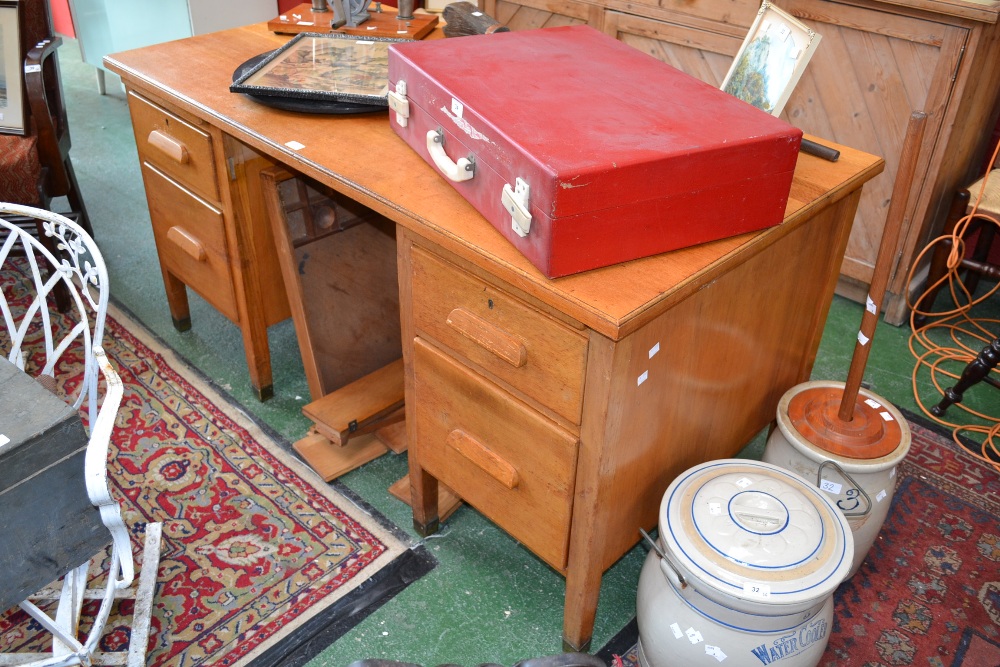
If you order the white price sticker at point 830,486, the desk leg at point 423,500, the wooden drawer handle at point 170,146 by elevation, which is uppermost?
the wooden drawer handle at point 170,146

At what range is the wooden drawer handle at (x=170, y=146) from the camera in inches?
80.8

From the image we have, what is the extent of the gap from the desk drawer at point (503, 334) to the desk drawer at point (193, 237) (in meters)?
0.83

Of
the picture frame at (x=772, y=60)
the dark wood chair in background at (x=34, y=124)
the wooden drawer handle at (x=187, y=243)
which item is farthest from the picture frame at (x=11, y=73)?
the picture frame at (x=772, y=60)

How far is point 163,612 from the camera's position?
1.76 m

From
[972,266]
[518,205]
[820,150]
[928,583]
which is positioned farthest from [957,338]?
[518,205]

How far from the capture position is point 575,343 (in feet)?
4.22

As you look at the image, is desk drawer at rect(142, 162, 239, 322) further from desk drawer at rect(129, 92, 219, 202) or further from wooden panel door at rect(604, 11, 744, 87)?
wooden panel door at rect(604, 11, 744, 87)

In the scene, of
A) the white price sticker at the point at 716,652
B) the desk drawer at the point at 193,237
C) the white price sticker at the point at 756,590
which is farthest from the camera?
the desk drawer at the point at 193,237

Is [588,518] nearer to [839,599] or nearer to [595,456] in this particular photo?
[595,456]

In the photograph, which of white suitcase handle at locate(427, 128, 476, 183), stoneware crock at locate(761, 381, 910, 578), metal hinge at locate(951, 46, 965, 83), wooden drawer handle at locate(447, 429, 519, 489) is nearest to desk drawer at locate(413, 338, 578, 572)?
wooden drawer handle at locate(447, 429, 519, 489)

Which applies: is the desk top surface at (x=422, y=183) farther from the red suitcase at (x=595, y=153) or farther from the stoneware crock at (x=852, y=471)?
the stoneware crock at (x=852, y=471)

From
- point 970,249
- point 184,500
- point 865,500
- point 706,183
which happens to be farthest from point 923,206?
point 184,500

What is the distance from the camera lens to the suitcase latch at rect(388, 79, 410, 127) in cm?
157

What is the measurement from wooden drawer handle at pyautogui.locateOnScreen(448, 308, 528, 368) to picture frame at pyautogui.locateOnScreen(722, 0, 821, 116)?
629 millimetres
